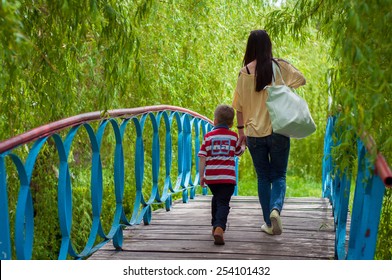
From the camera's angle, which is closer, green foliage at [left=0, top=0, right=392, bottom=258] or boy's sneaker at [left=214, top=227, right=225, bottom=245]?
green foliage at [left=0, top=0, right=392, bottom=258]

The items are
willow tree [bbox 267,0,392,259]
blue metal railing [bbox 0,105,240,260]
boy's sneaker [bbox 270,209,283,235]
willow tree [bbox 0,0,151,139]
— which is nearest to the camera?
willow tree [bbox 267,0,392,259]

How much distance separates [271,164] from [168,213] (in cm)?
148

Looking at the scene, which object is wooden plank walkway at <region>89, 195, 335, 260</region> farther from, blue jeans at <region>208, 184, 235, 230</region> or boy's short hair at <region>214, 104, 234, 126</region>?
boy's short hair at <region>214, 104, 234, 126</region>

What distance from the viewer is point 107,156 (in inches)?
324

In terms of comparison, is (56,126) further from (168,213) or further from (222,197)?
(168,213)

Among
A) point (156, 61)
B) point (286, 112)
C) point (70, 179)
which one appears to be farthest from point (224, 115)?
point (156, 61)

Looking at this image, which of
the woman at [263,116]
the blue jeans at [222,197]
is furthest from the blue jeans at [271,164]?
the blue jeans at [222,197]

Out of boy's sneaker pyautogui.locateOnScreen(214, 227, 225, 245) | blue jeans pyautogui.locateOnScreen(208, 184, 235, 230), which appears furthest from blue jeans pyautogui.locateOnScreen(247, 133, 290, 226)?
boy's sneaker pyautogui.locateOnScreen(214, 227, 225, 245)

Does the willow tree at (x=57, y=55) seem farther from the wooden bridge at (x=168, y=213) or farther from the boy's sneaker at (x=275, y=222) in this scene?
the boy's sneaker at (x=275, y=222)

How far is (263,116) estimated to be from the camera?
4836mm

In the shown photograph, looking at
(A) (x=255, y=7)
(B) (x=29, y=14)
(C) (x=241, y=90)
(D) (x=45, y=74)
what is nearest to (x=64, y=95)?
(D) (x=45, y=74)

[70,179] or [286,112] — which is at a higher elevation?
[286,112]

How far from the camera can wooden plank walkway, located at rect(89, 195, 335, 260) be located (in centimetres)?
444

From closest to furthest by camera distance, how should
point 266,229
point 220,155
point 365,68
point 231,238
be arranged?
point 365,68
point 220,155
point 231,238
point 266,229
